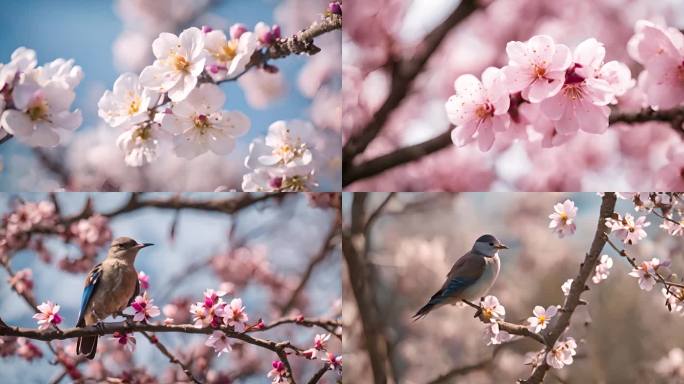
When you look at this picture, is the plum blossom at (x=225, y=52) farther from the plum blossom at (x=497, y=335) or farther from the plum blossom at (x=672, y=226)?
the plum blossom at (x=672, y=226)

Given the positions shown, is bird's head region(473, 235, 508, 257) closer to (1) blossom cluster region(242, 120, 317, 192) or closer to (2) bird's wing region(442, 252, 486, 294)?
(2) bird's wing region(442, 252, 486, 294)

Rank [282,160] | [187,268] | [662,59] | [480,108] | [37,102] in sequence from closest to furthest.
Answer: [662,59]
[480,108]
[37,102]
[282,160]
[187,268]

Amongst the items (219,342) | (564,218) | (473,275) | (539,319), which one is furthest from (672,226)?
(219,342)

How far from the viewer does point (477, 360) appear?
1838mm

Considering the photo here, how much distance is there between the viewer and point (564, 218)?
71.1 inches

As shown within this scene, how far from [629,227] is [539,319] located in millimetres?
314

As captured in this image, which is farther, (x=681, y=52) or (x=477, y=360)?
(x=477, y=360)

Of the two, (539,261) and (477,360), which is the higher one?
(539,261)

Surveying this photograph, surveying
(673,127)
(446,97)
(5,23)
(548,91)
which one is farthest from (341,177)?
(5,23)

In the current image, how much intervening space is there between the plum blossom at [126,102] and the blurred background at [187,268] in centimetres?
24

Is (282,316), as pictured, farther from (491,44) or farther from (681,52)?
(681,52)

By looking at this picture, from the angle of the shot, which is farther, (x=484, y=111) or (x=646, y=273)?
(x=646, y=273)

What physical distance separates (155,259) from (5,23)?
0.70m

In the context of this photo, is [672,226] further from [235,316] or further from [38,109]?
[38,109]
